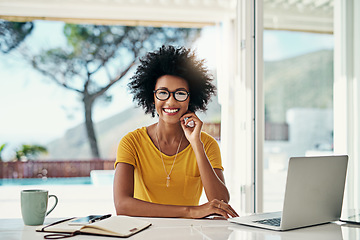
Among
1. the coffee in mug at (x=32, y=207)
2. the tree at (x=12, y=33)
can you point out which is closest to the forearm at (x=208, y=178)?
the coffee in mug at (x=32, y=207)

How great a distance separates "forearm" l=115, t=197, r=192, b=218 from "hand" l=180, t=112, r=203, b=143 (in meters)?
0.39

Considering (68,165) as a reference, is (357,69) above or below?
above

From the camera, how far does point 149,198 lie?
6.05 feet

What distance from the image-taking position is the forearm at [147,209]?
59.0 inches

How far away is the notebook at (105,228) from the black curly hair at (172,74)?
878 millimetres

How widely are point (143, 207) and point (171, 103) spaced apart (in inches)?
19.2

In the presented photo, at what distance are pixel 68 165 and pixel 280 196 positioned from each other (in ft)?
18.5

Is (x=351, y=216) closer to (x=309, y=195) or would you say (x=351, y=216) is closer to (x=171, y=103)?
(x=309, y=195)

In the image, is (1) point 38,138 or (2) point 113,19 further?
(1) point 38,138

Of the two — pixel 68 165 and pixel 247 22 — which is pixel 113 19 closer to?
pixel 68 165

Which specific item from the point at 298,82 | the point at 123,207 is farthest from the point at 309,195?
the point at 298,82

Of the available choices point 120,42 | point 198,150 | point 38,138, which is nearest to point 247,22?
point 198,150

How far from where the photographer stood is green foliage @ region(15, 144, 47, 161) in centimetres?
758

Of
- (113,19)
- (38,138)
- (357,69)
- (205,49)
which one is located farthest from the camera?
(38,138)
